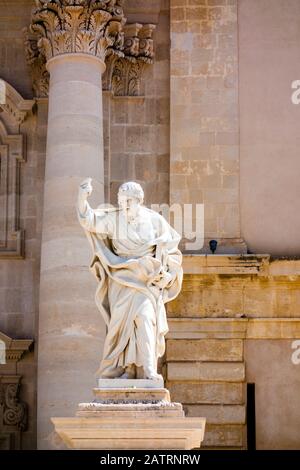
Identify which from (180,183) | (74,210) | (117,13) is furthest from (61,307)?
(117,13)

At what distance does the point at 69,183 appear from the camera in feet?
65.2

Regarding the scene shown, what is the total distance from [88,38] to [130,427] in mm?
7306

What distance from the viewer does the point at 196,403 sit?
794 inches

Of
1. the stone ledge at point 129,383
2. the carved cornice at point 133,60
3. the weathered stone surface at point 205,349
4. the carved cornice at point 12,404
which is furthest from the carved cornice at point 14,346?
the stone ledge at point 129,383

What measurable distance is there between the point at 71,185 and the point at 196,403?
10.9 ft

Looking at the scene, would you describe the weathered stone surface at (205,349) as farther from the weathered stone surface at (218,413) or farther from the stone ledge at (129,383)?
the stone ledge at (129,383)

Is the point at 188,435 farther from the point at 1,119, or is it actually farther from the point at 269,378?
the point at 1,119

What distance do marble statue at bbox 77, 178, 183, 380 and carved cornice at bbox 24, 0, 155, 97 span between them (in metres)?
5.04

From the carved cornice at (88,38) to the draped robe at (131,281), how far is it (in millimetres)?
5081

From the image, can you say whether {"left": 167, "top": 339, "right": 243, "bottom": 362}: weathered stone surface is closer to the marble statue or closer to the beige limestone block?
the marble statue

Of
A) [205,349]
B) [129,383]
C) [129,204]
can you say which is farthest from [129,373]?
[205,349]

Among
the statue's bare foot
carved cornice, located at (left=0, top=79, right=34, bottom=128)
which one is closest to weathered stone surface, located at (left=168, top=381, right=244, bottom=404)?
carved cornice, located at (left=0, top=79, right=34, bottom=128)
